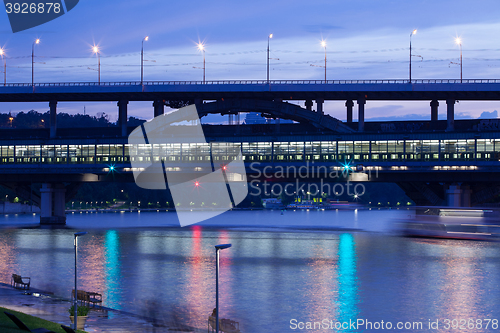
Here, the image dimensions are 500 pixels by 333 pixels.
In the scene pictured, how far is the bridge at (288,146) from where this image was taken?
105 meters

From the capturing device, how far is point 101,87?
400ft

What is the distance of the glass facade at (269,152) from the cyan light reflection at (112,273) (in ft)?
123

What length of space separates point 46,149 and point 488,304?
101 m

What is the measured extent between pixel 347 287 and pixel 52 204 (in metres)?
90.0

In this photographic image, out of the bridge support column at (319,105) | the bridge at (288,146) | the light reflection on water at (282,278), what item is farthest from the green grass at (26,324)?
the bridge support column at (319,105)

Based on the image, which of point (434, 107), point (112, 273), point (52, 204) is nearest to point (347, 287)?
point (112, 273)

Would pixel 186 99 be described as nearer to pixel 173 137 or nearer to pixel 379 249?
pixel 173 137

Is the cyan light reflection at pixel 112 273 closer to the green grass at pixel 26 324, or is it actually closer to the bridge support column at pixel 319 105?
the green grass at pixel 26 324

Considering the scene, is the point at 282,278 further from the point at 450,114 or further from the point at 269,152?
the point at 450,114

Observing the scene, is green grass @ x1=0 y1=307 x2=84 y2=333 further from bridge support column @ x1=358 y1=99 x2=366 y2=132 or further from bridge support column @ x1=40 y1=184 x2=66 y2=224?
bridge support column @ x1=358 y1=99 x2=366 y2=132

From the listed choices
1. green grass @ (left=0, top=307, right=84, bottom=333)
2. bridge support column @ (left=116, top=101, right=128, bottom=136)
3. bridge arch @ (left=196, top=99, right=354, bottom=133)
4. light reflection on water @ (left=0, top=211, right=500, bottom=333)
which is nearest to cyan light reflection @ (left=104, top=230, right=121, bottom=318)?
light reflection on water @ (left=0, top=211, right=500, bottom=333)

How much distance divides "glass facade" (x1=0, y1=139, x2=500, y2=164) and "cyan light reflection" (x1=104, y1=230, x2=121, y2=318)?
37404 mm

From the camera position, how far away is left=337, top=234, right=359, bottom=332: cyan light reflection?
1251 inches

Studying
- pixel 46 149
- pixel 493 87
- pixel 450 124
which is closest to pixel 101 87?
pixel 46 149
